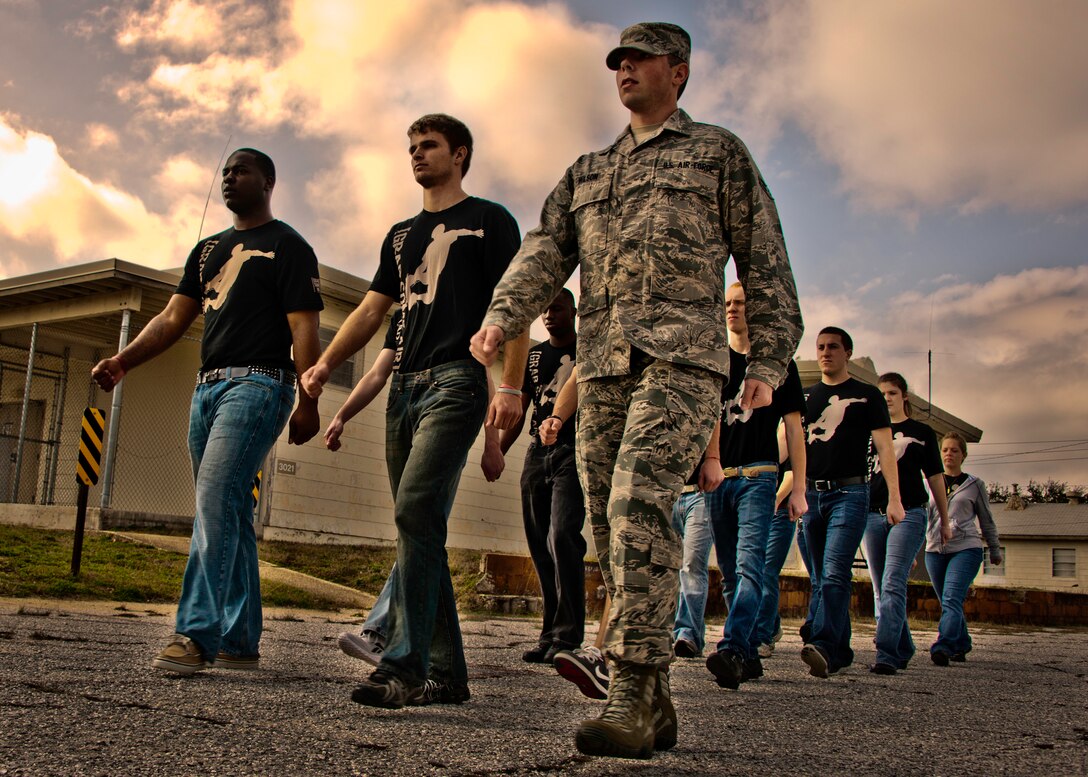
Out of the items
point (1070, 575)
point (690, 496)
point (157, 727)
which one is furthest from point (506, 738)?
point (1070, 575)

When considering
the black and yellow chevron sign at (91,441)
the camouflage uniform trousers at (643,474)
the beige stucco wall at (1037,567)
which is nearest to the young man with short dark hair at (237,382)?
the camouflage uniform trousers at (643,474)

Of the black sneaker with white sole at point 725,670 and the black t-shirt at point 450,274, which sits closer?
the black t-shirt at point 450,274

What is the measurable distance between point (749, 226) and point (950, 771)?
5.66 feet

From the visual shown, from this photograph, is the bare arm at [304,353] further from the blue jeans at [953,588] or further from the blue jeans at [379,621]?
the blue jeans at [953,588]

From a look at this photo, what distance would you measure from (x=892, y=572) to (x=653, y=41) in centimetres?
495

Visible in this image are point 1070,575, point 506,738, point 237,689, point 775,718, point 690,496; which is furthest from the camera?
point 1070,575

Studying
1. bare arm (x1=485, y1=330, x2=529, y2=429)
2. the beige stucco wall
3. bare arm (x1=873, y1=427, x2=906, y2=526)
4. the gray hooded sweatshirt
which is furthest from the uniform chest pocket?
the beige stucco wall

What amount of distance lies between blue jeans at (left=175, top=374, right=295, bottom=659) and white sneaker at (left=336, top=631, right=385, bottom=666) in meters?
0.50

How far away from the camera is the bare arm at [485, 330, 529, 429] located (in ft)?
11.2

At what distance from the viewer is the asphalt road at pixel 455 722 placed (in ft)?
8.80

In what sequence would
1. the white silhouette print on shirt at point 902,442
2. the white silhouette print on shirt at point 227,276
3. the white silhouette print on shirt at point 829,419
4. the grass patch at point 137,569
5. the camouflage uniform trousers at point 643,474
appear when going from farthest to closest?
the grass patch at point 137,569
the white silhouette print on shirt at point 902,442
the white silhouette print on shirt at point 829,419
the white silhouette print on shirt at point 227,276
the camouflage uniform trousers at point 643,474

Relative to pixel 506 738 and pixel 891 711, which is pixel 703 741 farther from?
pixel 891 711

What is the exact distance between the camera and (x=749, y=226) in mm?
3426

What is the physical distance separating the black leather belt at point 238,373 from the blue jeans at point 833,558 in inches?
142
